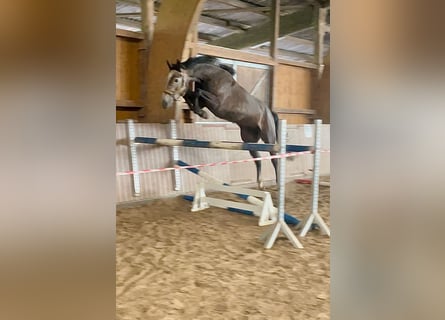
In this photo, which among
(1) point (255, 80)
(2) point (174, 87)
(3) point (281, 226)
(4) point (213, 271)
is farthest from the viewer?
(1) point (255, 80)

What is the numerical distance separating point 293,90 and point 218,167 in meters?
1.47

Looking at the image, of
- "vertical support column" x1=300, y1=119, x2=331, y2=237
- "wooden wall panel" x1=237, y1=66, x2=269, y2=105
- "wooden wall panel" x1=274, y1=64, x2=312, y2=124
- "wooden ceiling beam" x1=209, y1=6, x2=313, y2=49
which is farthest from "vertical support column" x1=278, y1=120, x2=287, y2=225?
"wooden ceiling beam" x1=209, y1=6, x2=313, y2=49

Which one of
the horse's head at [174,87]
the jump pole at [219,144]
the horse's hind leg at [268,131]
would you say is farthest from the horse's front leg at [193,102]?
the horse's hind leg at [268,131]

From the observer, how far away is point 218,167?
3.58m

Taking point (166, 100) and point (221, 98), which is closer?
point (166, 100)

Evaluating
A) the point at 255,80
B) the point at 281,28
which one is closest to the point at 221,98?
the point at 255,80

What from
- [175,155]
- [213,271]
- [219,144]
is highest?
[219,144]

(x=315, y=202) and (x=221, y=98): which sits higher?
(x=221, y=98)

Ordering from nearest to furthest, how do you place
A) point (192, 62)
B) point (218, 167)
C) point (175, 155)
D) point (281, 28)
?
point (192, 62) < point (175, 155) < point (218, 167) < point (281, 28)

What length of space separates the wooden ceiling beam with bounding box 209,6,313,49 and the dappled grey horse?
1183mm

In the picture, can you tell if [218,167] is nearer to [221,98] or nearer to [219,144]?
[221,98]

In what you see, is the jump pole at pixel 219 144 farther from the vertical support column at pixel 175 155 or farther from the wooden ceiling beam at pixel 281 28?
the wooden ceiling beam at pixel 281 28
